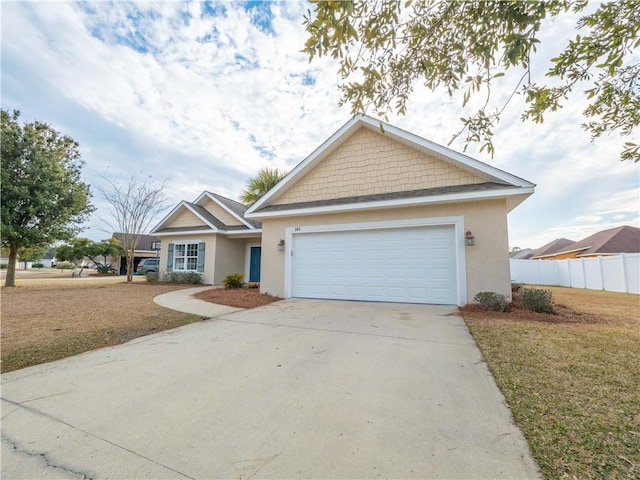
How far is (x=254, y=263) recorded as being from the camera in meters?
16.8

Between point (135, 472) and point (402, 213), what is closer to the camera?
point (135, 472)

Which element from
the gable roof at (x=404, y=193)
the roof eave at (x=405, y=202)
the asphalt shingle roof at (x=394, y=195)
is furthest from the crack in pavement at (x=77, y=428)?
the asphalt shingle roof at (x=394, y=195)

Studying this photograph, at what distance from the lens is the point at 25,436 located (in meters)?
2.32

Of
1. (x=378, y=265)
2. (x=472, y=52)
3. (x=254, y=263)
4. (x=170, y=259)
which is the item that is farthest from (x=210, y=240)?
(x=472, y=52)

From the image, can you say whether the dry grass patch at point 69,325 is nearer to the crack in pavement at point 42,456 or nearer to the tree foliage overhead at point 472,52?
the crack in pavement at point 42,456

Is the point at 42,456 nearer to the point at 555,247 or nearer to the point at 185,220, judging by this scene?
the point at 185,220

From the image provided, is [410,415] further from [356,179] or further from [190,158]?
[190,158]

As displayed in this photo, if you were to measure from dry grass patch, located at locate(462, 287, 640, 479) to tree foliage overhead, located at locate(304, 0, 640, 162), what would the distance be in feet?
9.15

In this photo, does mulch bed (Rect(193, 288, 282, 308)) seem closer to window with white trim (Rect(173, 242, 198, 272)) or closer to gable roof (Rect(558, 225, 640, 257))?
window with white trim (Rect(173, 242, 198, 272))

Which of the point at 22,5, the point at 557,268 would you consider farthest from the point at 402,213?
the point at 557,268

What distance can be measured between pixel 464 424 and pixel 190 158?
16.0 m

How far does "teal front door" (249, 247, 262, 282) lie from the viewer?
16.5 m

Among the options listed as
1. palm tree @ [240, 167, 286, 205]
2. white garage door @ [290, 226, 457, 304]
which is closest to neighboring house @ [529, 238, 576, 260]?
white garage door @ [290, 226, 457, 304]

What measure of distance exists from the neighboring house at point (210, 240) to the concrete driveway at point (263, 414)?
36.3 ft
